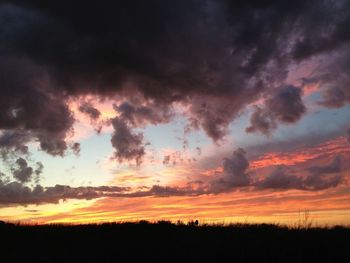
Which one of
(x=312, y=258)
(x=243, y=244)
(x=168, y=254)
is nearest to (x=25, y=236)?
(x=168, y=254)

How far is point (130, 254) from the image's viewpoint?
17.0 m

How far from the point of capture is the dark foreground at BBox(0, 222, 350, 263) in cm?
1511

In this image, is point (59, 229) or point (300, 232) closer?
point (300, 232)

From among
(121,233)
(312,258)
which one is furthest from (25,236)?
(312,258)

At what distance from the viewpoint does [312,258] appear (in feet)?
47.9

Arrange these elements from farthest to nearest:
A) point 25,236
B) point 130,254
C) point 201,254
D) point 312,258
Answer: point 25,236 → point 130,254 → point 201,254 → point 312,258

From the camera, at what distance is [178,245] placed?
59.3 ft

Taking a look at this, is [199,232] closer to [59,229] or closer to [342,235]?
[342,235]

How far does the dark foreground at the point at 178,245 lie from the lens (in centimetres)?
1511

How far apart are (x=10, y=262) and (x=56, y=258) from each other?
1.70 m

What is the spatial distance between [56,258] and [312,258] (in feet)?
29.6

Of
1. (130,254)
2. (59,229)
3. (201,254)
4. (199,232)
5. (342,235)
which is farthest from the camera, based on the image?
(59,229)

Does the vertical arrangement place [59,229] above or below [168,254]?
above

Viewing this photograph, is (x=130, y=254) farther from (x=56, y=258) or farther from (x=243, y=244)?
(x=243, y=244)
